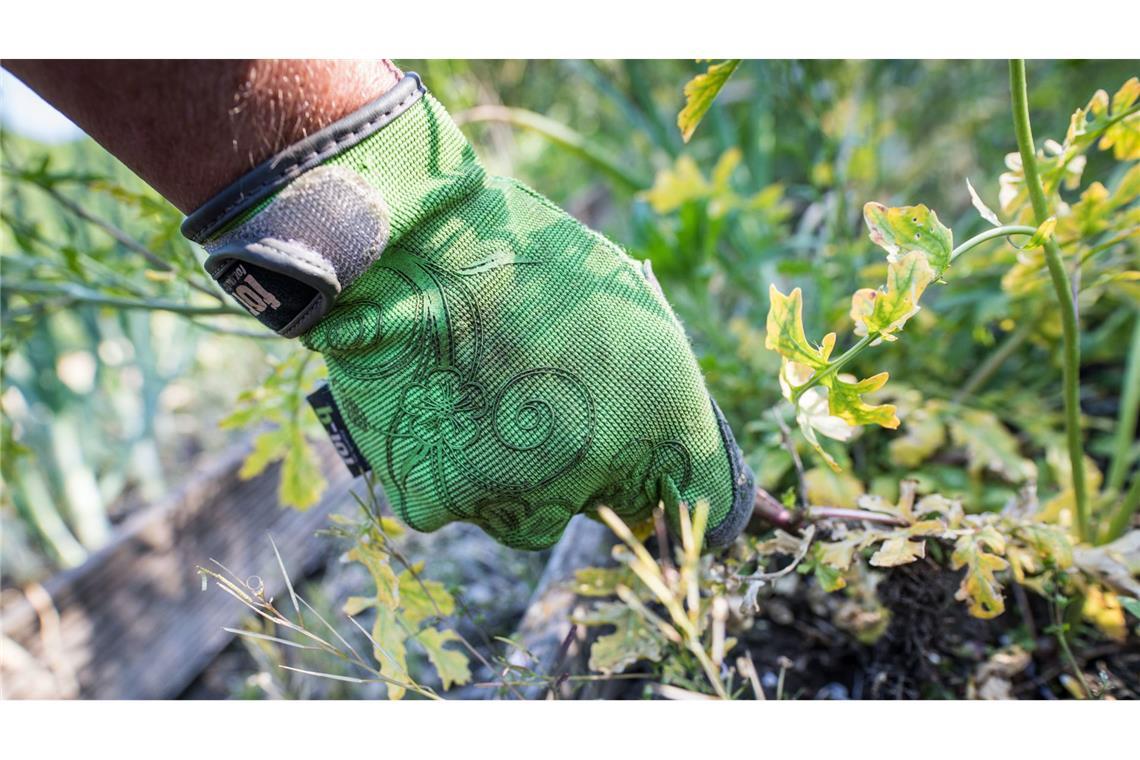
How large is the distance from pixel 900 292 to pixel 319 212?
0.51m

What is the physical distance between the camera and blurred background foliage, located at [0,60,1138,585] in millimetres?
1298

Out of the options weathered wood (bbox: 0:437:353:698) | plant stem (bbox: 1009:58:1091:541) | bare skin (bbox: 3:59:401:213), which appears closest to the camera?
bare skin (bbox: 3:59:401:213)

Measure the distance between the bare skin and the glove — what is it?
0.03 meters

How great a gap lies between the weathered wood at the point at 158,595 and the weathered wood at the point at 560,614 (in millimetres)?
490

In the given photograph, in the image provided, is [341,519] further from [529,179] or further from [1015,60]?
[529,179]

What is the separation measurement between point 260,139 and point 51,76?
0.19 meters

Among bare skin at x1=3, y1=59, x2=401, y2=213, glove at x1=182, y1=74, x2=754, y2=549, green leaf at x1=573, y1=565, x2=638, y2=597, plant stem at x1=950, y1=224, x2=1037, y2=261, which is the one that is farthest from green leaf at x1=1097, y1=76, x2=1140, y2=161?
bare skin at x1=3, y1=59, x2=401, y2=213

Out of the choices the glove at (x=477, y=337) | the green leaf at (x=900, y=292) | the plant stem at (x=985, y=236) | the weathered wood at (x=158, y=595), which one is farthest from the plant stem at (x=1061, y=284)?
the weathered wood at (x=158, y=595)

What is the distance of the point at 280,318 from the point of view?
729 millimetres

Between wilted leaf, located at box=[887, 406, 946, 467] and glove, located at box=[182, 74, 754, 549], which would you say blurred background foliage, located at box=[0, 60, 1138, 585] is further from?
glove, located at box=[182, 74, 754, 549]

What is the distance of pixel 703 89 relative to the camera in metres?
0.84

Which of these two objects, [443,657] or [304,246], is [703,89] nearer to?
[304,246]

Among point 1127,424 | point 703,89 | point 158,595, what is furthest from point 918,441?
point 158,595

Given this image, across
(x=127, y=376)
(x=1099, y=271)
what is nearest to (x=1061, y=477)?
(x=1099, y=271)
